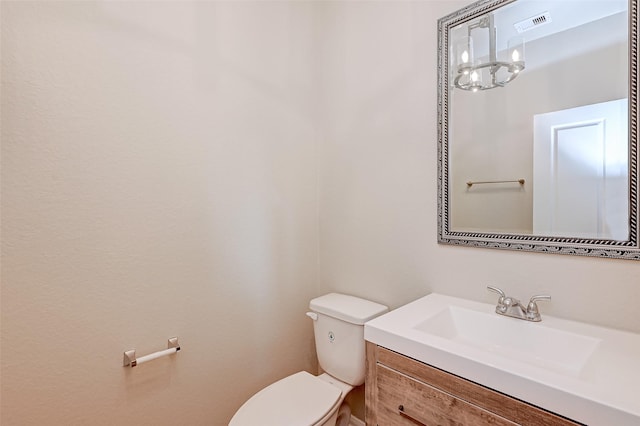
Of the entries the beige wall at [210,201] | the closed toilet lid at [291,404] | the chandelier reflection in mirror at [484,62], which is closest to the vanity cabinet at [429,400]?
the closed toilet lid at [291,404]

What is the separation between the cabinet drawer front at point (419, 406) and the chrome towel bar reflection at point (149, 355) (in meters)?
0.88

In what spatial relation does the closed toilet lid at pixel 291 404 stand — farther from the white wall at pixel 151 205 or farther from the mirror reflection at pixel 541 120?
the mirror reflection at pixel 541 120

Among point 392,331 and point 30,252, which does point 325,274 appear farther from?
point 30,252

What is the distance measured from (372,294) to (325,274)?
1.19ft

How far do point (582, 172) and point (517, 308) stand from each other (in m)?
0.51

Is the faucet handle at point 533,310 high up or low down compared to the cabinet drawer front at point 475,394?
up

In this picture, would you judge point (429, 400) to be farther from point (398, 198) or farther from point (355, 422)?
point (355, 422)

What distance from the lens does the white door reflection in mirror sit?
977mm

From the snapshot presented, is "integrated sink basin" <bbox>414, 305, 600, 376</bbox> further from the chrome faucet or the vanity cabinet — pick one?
the vanity cabinet

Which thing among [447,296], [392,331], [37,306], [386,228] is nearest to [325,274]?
[386,228]

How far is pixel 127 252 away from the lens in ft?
4.03

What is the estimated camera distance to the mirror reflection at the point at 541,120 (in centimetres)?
99

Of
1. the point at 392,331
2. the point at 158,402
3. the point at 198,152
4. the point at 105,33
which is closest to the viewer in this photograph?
the point at 392,331

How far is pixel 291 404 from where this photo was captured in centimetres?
131
